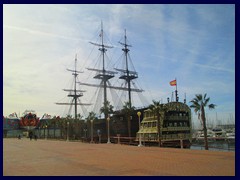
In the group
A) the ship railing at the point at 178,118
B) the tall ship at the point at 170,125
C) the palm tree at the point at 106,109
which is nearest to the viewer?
the tall ship at the point at 170,125

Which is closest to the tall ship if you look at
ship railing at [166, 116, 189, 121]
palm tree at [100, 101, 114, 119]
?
ship railing at [166, 116, 189, 121]

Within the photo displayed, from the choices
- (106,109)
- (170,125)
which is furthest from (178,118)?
(106,109)

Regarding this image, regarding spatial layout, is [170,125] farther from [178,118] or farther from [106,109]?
[106,109]

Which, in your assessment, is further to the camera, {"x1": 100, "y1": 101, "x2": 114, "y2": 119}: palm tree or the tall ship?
{"x1": 100, "y1": 101, "x2": 114, "y2": 119}: palm tree

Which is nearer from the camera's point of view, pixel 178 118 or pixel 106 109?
pixel 178 118

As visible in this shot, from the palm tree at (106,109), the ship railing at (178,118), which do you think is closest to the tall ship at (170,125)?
the ship railing at (178,118)

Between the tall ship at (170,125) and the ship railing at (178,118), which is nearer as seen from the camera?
the tall ship at (170,125)

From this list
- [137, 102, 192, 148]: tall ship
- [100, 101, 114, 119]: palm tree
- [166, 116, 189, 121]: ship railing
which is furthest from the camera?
[100, 101, 114, 119]: palm tree

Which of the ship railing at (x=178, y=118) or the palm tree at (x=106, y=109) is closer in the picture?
the ship railing at (x=178, y=118)

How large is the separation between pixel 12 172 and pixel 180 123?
41.2 meters

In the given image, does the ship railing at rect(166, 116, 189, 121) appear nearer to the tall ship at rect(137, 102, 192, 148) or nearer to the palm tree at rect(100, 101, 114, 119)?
the tall ship at rect(137, 102, 192, 148)

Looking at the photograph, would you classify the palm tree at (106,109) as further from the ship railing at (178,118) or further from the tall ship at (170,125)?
the ship railing at (178,118)

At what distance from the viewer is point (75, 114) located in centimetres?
7619

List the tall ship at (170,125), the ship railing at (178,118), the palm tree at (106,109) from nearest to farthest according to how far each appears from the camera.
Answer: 1. the tall ship at (170,125)
2. the ship railing at (178,118)
3. the palm tree at (106,109)
